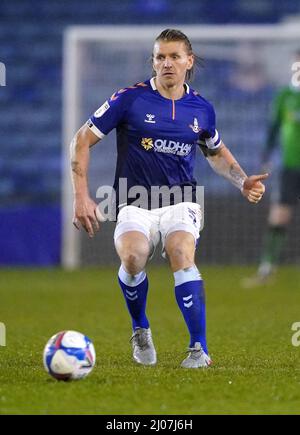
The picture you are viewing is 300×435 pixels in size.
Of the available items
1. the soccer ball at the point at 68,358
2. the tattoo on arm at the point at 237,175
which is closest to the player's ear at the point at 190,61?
the tattoo on arm at the point at 237,175

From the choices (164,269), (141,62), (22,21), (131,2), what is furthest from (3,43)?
(164,269)

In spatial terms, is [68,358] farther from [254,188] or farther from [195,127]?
[195,127]

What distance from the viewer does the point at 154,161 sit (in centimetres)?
677

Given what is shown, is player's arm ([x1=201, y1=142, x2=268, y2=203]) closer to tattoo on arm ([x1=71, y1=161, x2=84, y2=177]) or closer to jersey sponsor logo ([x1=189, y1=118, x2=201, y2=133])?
jersey sponsor logo ([x1=189, y1=118, x2=201, y2=133])

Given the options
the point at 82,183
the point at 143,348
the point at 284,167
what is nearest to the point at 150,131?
the point at 82,183

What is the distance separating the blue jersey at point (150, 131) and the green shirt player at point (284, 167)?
6291 mm

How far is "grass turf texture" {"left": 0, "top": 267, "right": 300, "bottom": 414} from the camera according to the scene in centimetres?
506

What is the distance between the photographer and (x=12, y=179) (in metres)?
17.9

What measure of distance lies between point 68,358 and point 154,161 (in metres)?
1.66

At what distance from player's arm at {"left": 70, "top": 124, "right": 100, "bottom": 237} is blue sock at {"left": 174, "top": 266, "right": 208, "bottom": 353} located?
1.93 ft

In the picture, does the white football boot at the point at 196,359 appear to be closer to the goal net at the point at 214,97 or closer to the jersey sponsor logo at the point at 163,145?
the jersey sponsor logo at the point at 163,145

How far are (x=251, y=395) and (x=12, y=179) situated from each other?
13005mm

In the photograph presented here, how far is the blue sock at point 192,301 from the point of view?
247 inches

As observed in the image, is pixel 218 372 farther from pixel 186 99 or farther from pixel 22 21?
pixel 22 21
